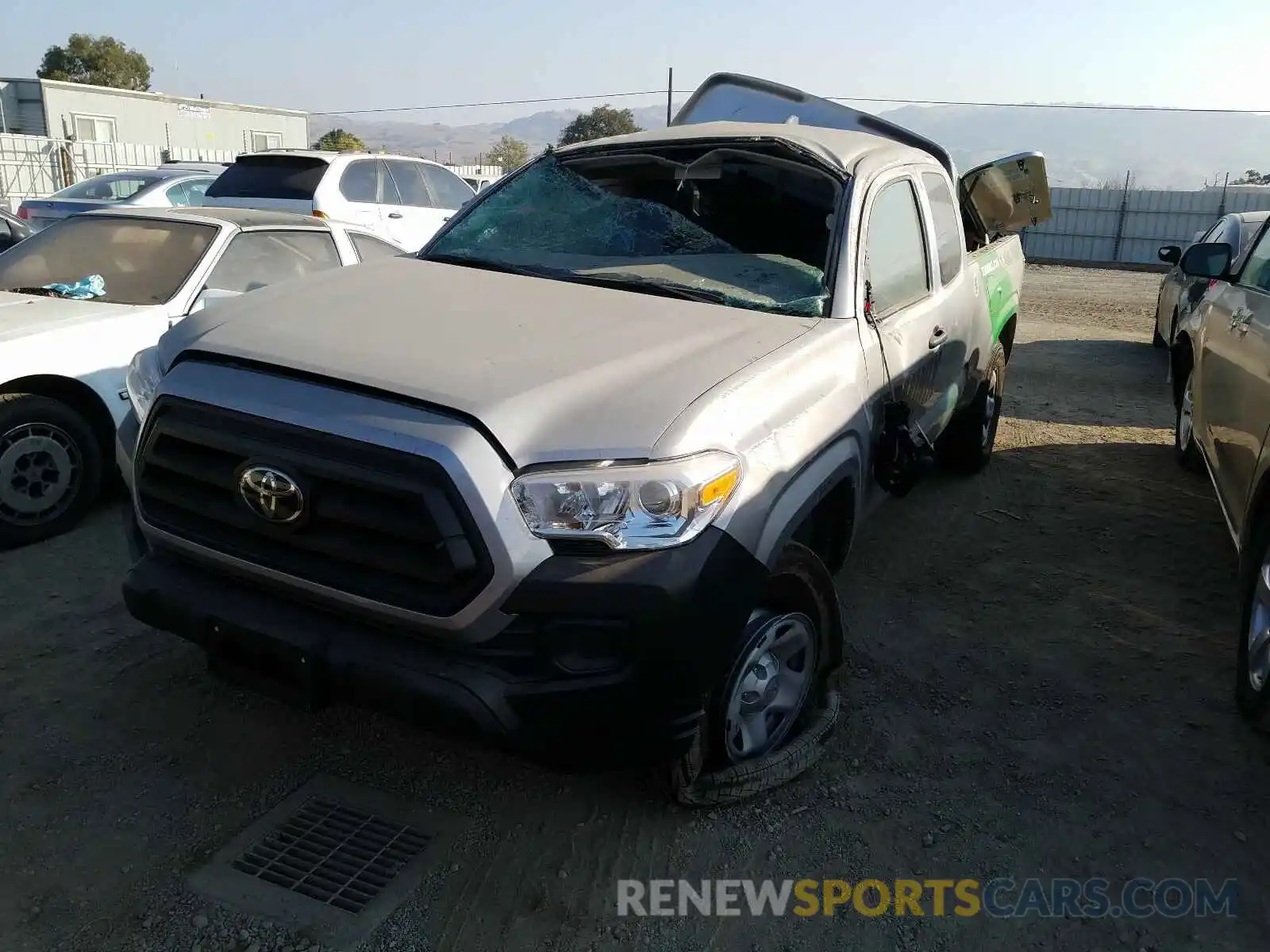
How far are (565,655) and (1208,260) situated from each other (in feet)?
13.0

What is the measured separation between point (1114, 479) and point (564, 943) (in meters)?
5.16

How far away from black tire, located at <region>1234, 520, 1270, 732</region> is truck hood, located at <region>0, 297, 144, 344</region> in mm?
5066

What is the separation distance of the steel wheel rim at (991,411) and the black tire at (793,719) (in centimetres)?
320

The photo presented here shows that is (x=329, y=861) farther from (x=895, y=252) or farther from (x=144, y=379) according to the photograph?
(x=895, y=252)

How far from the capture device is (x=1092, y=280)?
21.0 meters

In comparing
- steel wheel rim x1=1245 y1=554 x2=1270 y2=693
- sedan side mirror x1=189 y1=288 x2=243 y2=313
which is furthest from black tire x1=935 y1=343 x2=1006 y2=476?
sedan side mirror x1=189 y1=288 x2=243 y2=313

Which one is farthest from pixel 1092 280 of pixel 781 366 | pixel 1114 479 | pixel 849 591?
pixel 781 366

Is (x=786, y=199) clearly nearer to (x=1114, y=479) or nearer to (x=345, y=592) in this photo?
(x=345, y=592)

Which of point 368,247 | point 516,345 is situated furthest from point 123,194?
point 516,345

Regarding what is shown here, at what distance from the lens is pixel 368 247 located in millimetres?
6496

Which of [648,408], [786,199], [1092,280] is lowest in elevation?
[1092,280]

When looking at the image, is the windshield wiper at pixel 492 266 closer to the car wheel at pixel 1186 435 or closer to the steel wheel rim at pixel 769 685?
the steel wheel rim at pixel 769 685

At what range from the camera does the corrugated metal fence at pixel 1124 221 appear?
983 inches

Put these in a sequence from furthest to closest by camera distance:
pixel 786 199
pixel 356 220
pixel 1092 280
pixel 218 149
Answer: pixel 218 149 → pixel 1092 280 → pixel 356 220 → pixel 786 199
